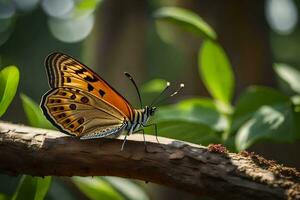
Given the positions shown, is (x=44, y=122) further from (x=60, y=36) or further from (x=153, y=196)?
(x=60, y=36)

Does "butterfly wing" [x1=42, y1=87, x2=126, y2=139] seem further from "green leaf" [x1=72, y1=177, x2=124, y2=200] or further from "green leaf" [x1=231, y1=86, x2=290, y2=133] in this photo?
"green leaf" [x1=231, y1=86, x2=290, y2=133]

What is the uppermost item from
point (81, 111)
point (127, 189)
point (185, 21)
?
point (185, 21)

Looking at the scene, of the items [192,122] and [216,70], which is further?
[216,70]

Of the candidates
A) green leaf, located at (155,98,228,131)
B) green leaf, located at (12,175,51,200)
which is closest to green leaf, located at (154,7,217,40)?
green leaf, located at (155,98,228,131)

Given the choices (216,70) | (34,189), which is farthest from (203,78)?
(34,189)

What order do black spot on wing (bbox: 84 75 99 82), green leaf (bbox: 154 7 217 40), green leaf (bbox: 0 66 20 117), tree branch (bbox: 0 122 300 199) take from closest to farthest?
tree branch (bbox: 0 122 300 199)
green leaf (bbox: 0 66 20 117)
black spot on wing (bbox: 84 75 99 82)
green leaf (bbox: 154 7 217 40)

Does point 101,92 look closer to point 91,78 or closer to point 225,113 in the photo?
point 91,78
